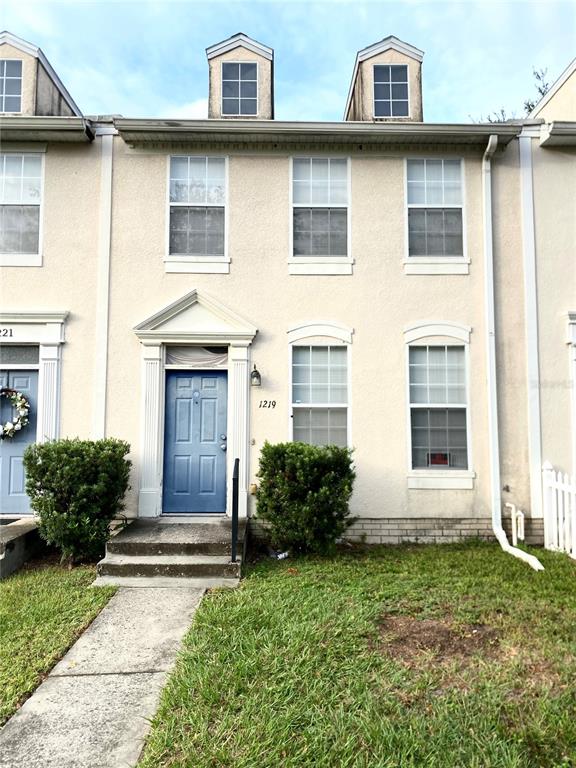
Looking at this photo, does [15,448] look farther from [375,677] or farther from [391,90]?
[391,90]

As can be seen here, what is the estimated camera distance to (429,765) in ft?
7.21

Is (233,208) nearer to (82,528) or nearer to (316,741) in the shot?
(82,528)

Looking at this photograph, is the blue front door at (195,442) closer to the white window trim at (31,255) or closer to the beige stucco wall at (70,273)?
the beige stucco wall at (70,273)

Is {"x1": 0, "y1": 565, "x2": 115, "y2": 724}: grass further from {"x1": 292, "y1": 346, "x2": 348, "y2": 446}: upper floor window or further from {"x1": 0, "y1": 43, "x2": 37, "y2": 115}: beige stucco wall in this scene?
{"x1": 0, "y1": 43, "x2": 37, "y2": 115}: beige stucco wall

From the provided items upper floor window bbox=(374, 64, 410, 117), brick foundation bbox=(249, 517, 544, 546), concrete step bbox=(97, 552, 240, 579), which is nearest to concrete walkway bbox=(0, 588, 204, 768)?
concrete step bbox=(97, 552, 240, 579)

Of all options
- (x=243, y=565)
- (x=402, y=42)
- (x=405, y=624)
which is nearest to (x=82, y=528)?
(x=243, y=565)

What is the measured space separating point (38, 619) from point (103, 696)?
1.41 meters

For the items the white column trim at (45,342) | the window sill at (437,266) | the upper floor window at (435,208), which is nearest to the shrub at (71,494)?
the white column trim at (45,342)

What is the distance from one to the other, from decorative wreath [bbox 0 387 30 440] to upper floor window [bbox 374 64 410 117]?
A: 6.55m

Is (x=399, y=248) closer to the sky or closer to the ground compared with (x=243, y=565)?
closer to the sky

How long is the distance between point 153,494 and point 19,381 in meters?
2.47

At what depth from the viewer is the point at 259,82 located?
275 inches

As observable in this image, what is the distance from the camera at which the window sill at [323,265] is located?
21.5ft

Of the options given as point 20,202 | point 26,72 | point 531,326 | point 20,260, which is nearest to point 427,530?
point 531,326
